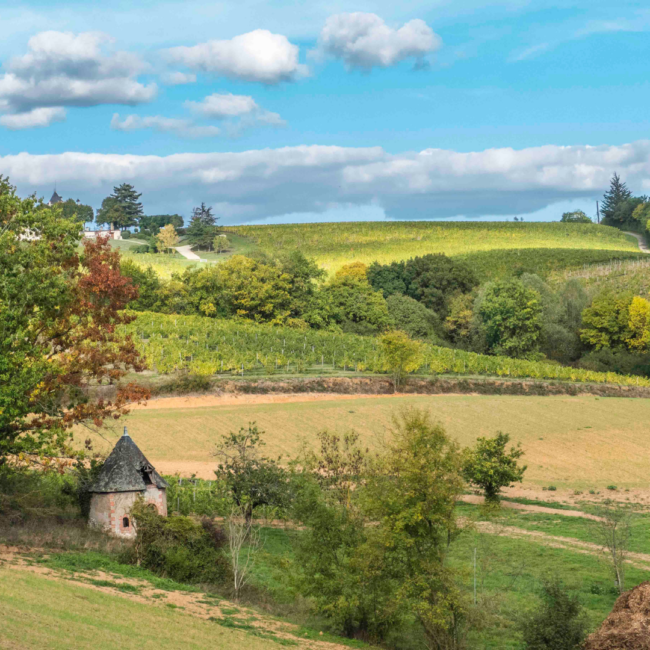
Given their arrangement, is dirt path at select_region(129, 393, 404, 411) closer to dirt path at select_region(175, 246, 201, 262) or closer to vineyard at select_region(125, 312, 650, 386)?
vineyard at select_region(125, 312, 650, 386)

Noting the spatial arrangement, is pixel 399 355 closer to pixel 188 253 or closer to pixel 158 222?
pixel 188 253

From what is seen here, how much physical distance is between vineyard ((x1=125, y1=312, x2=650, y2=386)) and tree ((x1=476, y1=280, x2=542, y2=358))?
4979 mm

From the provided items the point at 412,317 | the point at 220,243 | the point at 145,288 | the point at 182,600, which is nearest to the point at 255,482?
the point at 182,600

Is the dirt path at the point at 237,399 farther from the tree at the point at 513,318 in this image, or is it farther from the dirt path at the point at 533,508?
the tree at the point at 513,318

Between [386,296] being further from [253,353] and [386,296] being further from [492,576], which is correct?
[492,576]

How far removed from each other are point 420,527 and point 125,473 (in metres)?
12.2

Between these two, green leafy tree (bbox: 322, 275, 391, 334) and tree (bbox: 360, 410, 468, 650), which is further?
green leafy tree (bbox: 322, 275, 391, 334)

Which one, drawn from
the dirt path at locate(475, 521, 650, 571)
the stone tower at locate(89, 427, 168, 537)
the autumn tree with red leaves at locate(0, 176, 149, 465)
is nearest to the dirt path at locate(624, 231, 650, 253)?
the dirt path at locate(475, 521, 650, 571)

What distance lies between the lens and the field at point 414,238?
126 meters

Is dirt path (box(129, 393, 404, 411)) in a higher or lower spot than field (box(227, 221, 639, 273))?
lower

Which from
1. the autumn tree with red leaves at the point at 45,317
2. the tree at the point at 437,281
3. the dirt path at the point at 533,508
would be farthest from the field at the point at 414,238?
the autumn tree with red leaves at the point at 45,317

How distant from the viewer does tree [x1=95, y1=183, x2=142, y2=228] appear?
470 ft

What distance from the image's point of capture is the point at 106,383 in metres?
55.1

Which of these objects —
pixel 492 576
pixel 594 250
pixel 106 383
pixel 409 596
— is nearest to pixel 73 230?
pixel 409 596
